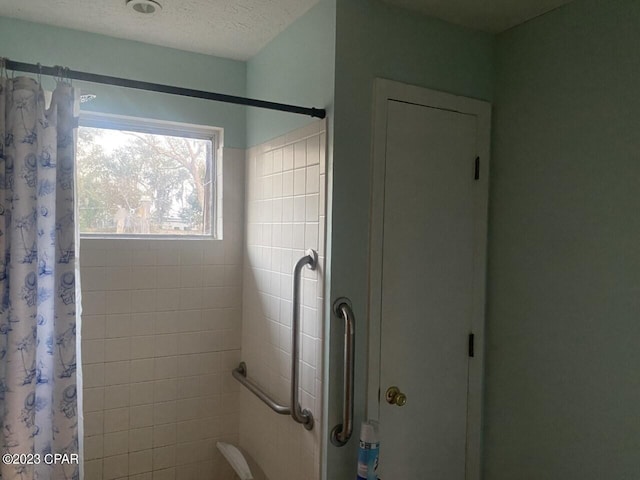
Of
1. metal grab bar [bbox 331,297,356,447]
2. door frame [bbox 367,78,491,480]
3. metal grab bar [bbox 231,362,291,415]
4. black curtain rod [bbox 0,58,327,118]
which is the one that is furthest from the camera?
metal grab bar [bbox 231,362,291,415]

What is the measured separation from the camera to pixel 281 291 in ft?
6.45

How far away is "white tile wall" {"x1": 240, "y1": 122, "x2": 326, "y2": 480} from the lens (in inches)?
66.9

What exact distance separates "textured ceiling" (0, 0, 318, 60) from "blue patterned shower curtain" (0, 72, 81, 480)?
57cm

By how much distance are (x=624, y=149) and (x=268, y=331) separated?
1.54 metres

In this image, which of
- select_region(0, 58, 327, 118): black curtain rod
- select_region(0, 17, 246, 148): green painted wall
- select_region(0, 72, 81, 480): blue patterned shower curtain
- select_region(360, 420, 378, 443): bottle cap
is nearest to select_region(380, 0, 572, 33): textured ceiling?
select_region(0, 58, 327, 118): black curtain rod

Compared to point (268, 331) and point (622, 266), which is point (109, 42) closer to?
point (268, 331)

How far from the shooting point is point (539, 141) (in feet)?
5.70

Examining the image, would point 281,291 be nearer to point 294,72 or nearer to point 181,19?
point 294,72

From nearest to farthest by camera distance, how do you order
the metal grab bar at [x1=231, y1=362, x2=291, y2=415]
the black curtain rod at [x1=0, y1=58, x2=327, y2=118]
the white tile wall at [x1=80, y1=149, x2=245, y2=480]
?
the black curtain rod at [x1=0, y1=58, x2=327, y2=118] → the metal grab bar at [x1=231, y1=362, x2=291, y2=415] → the white tile wall at [x1=80, y1=149, x2=245, y2=480]

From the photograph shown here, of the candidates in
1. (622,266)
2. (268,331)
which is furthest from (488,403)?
(268,331)

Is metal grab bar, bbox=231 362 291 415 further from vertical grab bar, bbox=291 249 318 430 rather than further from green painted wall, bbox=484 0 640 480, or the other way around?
green painted wall, bbox=484 0 640 480

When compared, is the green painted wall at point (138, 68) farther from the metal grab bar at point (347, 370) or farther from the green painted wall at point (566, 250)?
the green painted wall at point (566, 250)

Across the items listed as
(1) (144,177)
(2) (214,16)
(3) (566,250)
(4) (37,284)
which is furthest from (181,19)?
(3) (566,250)

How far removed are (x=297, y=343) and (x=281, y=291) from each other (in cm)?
27
